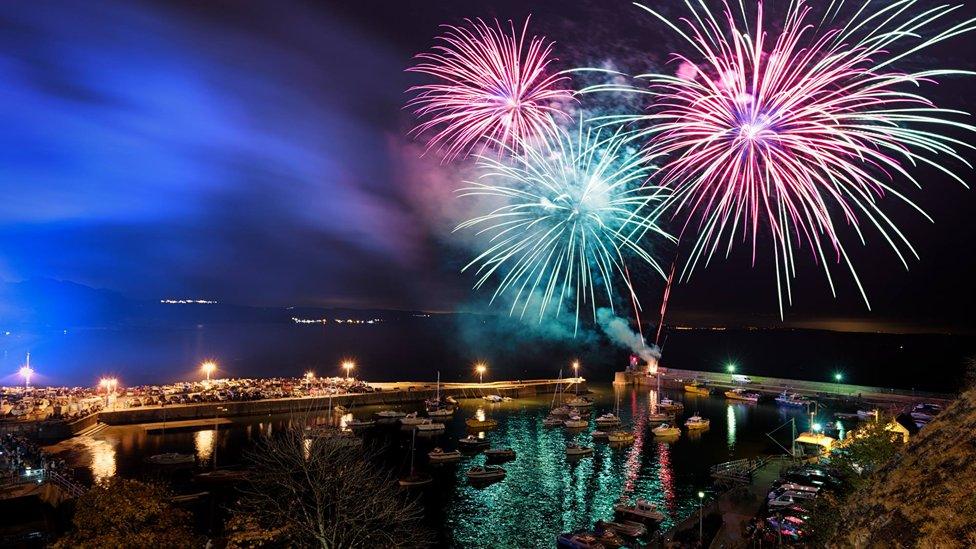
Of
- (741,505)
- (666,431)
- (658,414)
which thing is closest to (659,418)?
(658,414)

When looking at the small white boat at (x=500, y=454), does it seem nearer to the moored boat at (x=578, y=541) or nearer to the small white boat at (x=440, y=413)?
the moored boat at (x=578, y=541)

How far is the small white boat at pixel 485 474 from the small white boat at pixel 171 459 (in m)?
18.3

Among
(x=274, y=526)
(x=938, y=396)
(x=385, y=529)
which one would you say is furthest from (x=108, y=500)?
(x=938, y=396)

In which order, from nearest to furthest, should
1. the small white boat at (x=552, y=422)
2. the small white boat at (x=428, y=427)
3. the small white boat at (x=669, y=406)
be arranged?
the small white boat at (x=428, y=427) < the small white boat at (x=552, y=422) < the small white boat at (x=669, y=406)

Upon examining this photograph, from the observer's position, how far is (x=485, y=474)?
35531 mm

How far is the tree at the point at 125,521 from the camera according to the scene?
1277cm

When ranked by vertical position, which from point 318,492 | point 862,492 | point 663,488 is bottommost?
point 663,488

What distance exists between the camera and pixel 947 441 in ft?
32.5

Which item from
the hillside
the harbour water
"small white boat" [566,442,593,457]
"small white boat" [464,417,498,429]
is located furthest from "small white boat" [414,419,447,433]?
the hillside

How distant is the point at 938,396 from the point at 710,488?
39.3 meters

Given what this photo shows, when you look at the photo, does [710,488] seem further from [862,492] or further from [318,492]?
[318,492]

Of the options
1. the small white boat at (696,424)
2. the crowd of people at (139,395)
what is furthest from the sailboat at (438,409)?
the small white boat at (696,424)

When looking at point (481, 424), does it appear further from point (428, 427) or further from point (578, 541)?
point (578, 541)

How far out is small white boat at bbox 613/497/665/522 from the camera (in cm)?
2816
